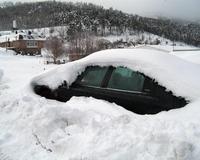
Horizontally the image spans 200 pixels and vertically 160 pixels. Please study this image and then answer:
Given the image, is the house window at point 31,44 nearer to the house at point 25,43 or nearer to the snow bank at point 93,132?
the house at point 25,43

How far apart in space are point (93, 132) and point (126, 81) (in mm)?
1371

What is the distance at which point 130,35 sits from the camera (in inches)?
6772

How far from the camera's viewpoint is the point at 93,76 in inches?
268

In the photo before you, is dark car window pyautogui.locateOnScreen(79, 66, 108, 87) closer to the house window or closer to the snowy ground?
the snowy ground

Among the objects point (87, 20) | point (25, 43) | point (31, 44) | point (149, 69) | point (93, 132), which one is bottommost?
point (31, 44)

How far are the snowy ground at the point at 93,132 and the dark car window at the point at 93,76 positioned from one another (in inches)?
16.5

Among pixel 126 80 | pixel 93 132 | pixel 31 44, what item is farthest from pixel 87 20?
pixel 93 132

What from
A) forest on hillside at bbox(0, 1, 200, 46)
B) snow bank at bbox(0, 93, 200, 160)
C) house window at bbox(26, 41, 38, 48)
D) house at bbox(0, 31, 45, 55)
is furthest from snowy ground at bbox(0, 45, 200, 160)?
forest on hillside at bbox(0, 1, 200, 46)

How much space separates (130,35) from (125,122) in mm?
168982

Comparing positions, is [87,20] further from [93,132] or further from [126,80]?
[93,132]

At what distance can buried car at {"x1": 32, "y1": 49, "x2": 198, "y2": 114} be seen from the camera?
573 cm

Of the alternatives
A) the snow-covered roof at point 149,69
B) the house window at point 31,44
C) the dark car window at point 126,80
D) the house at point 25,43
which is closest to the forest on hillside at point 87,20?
the house at point 25,43

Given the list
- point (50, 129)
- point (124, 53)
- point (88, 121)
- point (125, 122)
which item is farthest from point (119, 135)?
point (124, 53)

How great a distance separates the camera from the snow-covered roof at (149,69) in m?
5.72
